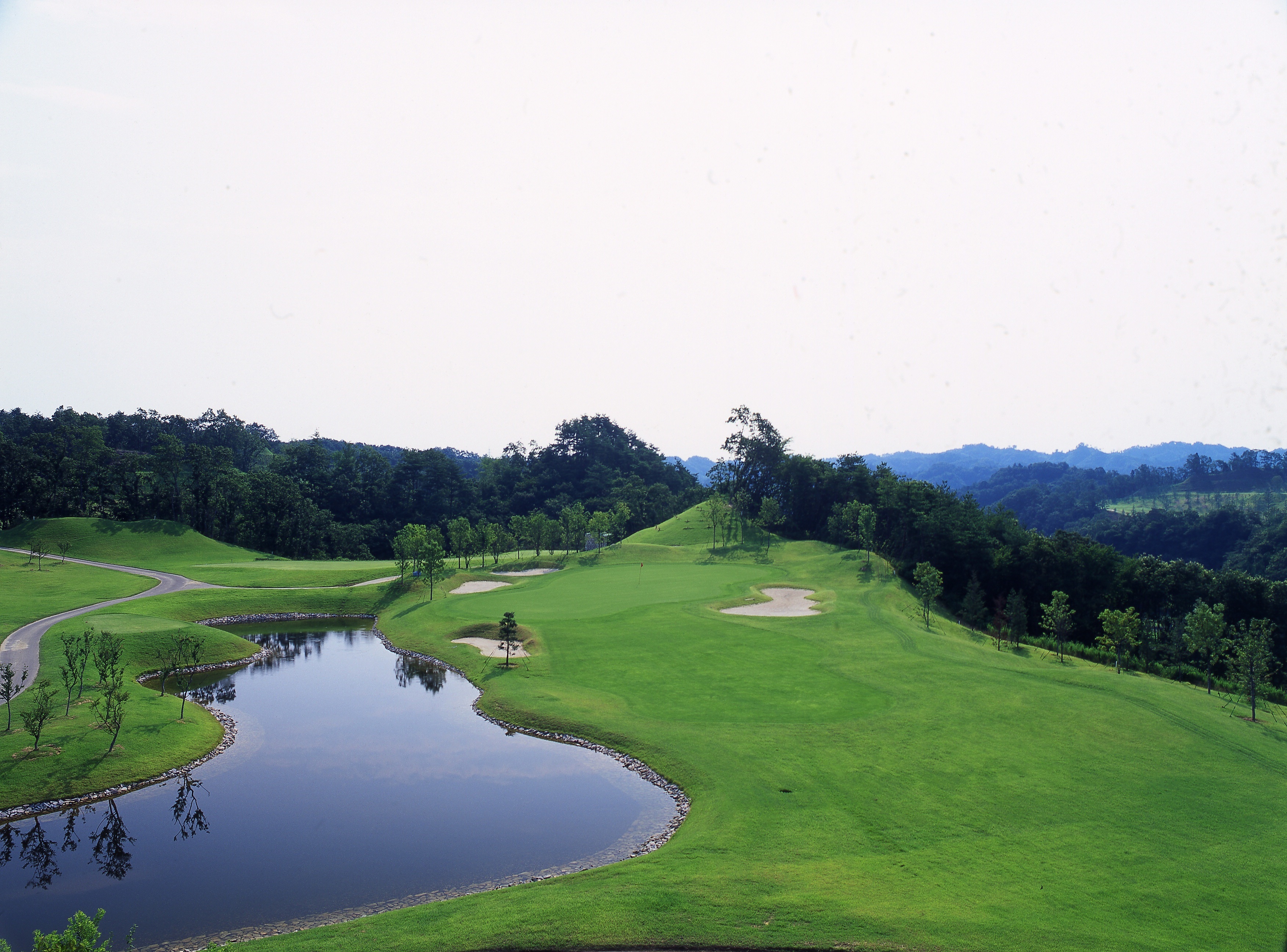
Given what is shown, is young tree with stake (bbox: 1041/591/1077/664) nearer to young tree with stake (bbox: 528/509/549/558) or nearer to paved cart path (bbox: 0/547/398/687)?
young tree with stake (bbox: 528/509/549/558)

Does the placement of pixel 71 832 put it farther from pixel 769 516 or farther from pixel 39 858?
pixel 769 516

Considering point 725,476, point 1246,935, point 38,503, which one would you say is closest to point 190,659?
point 1246,935

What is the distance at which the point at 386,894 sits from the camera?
2023cm

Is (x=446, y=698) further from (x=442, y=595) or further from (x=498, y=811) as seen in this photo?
(x=442, y=595)

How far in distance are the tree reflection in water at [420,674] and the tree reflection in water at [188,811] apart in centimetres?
1357

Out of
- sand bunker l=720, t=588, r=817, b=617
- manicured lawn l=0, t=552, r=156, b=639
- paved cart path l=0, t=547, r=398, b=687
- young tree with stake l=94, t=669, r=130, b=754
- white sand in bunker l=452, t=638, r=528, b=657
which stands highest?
manicured lawn l=0, t=552, r=156, b=639

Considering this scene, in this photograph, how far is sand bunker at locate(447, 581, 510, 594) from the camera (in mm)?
65438

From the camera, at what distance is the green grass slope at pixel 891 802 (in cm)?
1738

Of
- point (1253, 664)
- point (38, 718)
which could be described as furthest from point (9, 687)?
point (1253, 664)

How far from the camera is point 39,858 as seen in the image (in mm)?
22344

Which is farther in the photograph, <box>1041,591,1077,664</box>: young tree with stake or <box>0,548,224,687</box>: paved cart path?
<box>1041,591,1077,664</box>: young tree with stake

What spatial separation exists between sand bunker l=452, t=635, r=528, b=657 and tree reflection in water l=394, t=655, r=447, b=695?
8.83 feet

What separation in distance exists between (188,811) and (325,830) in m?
6.17

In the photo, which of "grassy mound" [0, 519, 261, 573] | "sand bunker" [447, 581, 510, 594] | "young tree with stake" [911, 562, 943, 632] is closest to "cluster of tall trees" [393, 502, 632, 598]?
"sand bunker" [447, 581, 510, 594]
